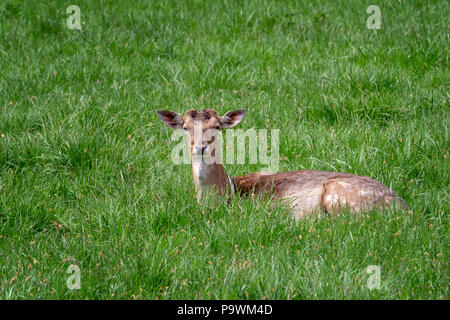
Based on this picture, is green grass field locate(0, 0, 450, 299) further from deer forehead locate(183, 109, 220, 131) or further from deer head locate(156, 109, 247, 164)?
deer forehead locate(183, 109, 220, 131)

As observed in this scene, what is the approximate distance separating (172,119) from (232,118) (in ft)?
2.00

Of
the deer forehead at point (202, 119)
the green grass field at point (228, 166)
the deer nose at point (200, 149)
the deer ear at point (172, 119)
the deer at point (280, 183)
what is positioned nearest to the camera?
the green grass field at point (228, 166)

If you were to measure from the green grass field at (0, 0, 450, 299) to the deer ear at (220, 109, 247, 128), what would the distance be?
0.65m

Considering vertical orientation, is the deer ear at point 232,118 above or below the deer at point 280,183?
above

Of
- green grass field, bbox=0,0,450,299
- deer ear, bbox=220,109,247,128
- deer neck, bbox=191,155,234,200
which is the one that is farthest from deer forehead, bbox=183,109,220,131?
green grass field, bbox=0,0,450,299

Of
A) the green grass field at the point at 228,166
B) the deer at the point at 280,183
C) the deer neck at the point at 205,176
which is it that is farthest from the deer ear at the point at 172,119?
the green grass field at the point at 228,166

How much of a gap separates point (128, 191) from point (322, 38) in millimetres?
5035

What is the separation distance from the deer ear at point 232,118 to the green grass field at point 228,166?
65 cm

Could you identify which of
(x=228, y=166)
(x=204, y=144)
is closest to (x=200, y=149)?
(x=204, y=144)

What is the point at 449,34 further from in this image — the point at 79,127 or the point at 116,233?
the point at 116,233

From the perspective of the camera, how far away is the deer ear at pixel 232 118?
23.5 feet

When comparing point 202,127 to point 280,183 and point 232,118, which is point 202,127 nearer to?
point 232,118

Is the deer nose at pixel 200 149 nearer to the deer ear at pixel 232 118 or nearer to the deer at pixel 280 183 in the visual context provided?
the deer at pixel 280 183

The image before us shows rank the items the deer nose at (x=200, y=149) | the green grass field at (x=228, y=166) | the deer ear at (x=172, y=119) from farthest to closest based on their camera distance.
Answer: the deer ear at (x=172, y=119)
the deer nose at (x=200, y=149)
the green grass field at (x=228, y=166)
